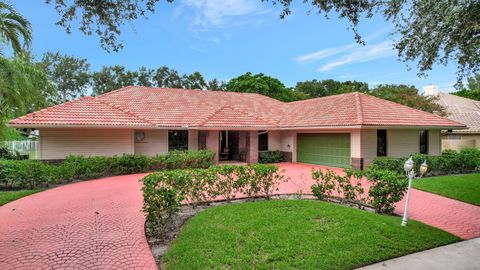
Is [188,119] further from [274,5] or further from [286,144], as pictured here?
[274,5]

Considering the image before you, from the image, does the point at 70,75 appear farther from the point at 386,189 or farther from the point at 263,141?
the point at 386,189

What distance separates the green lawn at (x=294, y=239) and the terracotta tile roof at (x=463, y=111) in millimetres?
25082

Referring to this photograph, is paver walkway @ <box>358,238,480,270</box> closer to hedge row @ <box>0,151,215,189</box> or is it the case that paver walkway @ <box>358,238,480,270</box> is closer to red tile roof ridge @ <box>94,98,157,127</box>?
hedge row @ <box>0,151,215,189</box>

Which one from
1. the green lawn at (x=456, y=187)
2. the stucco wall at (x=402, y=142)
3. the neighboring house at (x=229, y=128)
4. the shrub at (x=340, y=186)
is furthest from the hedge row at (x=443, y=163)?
the shrub at (x=340, y=186)

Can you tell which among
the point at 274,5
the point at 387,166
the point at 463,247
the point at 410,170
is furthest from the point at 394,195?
the point at 387,166

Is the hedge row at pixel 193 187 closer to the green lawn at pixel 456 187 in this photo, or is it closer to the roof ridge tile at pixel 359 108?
the green lawn at pixel 456 187

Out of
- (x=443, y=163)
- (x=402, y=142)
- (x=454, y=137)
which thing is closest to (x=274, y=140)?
(x=402, y=142)

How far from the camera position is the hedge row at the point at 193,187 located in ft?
21.9

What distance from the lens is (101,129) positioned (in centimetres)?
1702

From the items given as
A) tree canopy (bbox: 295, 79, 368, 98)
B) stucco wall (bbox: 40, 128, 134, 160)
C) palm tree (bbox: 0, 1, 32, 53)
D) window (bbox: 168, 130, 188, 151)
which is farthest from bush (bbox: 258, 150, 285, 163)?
tree canopy (bbox: 295, 79, 368, 98)

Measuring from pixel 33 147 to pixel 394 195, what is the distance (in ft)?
107

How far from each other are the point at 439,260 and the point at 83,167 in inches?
566

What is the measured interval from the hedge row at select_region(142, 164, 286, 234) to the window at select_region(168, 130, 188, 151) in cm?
1032

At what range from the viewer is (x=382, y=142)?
1811cm
